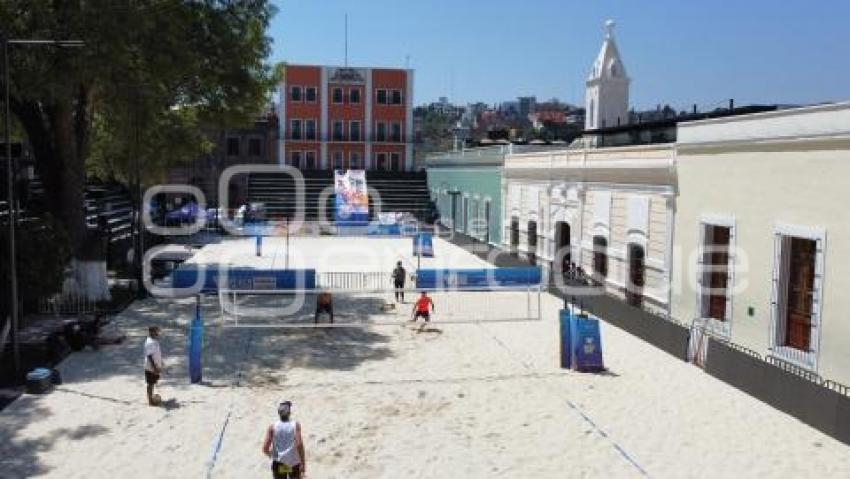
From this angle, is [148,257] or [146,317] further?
[148,257]

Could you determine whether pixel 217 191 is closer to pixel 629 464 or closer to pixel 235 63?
pixel 235 63

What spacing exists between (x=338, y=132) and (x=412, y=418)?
55263 millimetres

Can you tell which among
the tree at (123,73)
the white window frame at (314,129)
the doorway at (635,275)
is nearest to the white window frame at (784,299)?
the doorway at (635,275)

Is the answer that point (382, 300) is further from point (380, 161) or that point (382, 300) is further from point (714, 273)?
point (380, 161)

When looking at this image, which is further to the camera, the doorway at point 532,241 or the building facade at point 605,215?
the doorway at point 532,241

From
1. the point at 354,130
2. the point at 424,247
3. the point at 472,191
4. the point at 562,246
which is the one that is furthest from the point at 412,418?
the point at 354,130

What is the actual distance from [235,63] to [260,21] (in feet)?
7.48

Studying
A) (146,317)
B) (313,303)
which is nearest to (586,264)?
(313,303)

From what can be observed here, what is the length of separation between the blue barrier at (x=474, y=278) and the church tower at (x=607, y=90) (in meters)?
9.39

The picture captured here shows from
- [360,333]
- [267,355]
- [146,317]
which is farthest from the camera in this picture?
[146,317]

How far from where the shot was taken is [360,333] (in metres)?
21.9

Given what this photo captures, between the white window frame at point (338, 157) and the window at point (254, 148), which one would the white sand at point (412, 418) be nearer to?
the white window frame at point (338, 157)

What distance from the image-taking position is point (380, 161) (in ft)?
227

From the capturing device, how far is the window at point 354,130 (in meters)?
68.1
